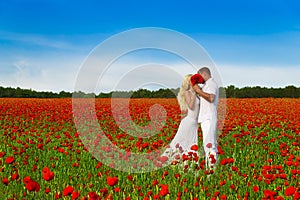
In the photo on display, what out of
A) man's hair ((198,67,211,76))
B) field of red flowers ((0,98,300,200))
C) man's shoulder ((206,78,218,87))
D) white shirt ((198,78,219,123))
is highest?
man's hair ((198,67,211,76))

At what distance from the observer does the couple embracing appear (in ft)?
20.4

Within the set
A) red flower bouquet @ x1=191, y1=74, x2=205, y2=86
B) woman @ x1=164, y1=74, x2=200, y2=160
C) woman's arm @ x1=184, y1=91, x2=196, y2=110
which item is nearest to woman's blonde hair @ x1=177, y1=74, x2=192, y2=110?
woman @ x1=164, y1=74, x2=200, y2=160

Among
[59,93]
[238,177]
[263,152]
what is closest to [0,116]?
[263,152]

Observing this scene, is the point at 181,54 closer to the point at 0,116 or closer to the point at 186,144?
the point at 186,144

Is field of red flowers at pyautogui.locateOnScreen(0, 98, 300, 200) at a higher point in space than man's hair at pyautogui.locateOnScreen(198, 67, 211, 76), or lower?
lower

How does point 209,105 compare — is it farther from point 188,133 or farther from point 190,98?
point 188,133

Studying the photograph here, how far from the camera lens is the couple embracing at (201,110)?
6.22 meters

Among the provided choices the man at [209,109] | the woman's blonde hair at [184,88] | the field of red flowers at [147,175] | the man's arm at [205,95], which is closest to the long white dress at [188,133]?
the woman's blonde hair at [184,88]

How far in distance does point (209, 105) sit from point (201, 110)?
0.26 meters

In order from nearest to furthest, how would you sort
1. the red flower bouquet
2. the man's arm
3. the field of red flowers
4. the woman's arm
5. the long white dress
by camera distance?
the field of red flowers → the red flower bouquet → the man's arm → the woman's arm → the long white dress

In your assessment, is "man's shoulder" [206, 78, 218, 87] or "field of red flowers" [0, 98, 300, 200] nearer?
"field of red flowers" [0, 98, 300, 200]

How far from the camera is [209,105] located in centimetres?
640

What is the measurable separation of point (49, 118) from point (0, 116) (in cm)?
226

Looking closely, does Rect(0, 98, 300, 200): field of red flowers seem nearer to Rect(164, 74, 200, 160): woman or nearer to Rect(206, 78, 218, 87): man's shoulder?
Rect(164, 74, 200, 160): woman
